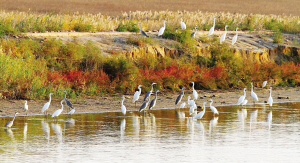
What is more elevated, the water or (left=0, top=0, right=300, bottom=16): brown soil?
(left=0, top=0, right=300, bottom=16): brown soil

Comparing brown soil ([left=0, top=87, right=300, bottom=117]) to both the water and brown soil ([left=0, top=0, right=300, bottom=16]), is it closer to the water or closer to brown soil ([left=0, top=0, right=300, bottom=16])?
the water

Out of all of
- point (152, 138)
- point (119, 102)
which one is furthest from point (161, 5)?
point (152, 138)

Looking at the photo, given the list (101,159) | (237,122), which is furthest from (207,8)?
(101,159)

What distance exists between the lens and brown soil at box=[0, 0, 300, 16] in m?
85.8

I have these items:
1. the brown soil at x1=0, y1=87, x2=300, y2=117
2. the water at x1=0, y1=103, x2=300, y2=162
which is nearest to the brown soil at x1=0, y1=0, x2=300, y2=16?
the brown soil at x1=0, y1=87, x2=300, y2=117

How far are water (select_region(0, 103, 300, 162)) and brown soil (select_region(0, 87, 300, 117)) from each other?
1.35 m

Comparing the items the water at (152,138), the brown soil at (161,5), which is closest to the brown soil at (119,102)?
the water at (152,138)

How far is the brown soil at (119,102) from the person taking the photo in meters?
19.2

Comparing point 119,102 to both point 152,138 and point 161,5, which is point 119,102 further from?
point 161,5

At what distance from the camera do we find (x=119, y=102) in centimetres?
2167

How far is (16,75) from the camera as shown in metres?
20.5

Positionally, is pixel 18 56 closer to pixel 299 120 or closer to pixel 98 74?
pixel 98 74

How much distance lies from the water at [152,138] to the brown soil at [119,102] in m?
1.35

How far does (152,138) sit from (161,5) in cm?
8312
